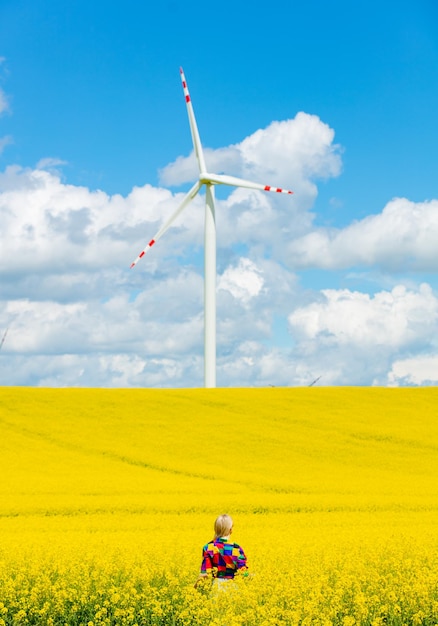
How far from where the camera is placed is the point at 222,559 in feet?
33.4

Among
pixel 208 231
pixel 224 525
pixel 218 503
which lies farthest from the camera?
pixel 208 231

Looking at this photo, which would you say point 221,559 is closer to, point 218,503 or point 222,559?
point 222,559

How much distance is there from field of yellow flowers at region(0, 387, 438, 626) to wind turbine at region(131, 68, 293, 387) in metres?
2.68

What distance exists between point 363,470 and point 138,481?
377 inches

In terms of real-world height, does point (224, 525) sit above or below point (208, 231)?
below

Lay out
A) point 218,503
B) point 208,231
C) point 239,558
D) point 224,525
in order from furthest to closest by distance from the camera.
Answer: point 208,231, point 218,503, point 239,558, point 224,525

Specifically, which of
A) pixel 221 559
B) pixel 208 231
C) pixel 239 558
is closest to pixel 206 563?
pixel 221 559

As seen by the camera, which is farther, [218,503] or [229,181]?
[229,181]

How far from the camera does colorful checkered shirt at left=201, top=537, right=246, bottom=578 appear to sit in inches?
399

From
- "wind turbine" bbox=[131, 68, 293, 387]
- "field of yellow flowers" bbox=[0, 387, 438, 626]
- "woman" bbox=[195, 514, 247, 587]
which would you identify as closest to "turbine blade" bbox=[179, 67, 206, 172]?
"wind turbine" bbox=[131, 68, 293, 387]

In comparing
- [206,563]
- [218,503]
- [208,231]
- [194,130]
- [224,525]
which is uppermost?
[194,130]

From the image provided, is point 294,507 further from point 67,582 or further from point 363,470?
point 67,582

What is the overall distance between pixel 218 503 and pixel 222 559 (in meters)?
15.4

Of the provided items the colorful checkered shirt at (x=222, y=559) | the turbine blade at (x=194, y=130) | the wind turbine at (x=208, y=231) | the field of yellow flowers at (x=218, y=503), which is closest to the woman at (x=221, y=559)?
the colorful checkered shirt at (x=222, y=559)
